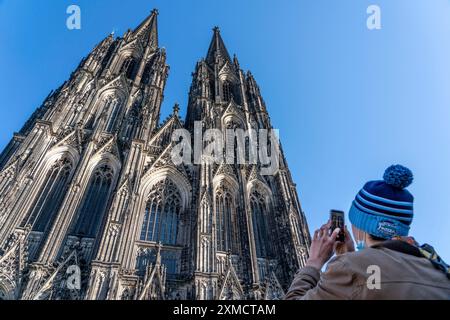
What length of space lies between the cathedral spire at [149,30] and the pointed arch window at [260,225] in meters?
20.3

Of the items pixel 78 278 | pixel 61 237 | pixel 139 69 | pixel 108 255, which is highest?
pixel 139 69

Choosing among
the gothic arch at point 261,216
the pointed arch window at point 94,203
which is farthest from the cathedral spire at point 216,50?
the pointed arch window at point 94,203

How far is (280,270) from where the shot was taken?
47.2 feet

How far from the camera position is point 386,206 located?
73.6 inches

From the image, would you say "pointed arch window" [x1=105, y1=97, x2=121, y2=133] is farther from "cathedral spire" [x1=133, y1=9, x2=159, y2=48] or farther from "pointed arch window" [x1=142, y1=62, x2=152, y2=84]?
"cathedral spire" [x1=133, y1=9, x2=159, y2=48]

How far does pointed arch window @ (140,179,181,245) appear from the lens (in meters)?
14.7

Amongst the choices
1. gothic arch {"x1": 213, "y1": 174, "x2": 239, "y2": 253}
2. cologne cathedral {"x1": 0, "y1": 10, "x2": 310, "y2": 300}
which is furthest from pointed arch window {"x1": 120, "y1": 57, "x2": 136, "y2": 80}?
gothic arch {"x1": 213, "y1": 174, "x2": 239, "y2": 253}

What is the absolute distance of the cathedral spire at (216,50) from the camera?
32287 millimetres

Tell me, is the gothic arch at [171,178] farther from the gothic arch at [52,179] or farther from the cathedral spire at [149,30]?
the cathedral spire at [149,30]

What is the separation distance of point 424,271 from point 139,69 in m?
26.2

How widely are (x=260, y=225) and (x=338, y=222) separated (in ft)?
49.3
